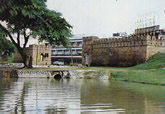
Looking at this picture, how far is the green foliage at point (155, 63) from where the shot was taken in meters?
13.3

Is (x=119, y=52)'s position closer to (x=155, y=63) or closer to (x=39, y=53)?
(x=155, y=63)

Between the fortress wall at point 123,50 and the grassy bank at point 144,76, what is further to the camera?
the fortress wall at point 123,50

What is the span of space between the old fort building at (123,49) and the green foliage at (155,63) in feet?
1.39

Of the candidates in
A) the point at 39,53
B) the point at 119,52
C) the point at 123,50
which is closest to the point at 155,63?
the point at 123,50

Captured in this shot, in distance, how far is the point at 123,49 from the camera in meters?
17.1

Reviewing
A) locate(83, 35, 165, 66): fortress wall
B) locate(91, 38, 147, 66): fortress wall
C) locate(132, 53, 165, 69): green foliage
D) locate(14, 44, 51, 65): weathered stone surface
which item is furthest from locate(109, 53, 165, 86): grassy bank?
locate(14, 44, 51, 65): weathered stone surface

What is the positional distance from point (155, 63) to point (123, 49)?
3351 mm

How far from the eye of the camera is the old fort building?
15.9 metres

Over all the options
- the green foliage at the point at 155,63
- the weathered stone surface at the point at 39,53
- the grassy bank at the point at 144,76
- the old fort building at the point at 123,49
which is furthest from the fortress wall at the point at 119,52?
the weathered stone surface at the point at 39,53

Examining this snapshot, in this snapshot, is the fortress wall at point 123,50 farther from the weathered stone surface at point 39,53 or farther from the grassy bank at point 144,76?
the weathered stone surface at point 39,53

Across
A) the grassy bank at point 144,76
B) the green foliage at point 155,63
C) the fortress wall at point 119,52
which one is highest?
the fortress wall at point 119,52

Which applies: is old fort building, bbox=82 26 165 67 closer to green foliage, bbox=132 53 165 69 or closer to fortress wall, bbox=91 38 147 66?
fortress wall, bbox=91 38 147 66

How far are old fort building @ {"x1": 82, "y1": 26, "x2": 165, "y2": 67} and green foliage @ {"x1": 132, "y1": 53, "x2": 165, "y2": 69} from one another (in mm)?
424

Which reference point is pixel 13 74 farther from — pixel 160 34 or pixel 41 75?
pixel 160 34
